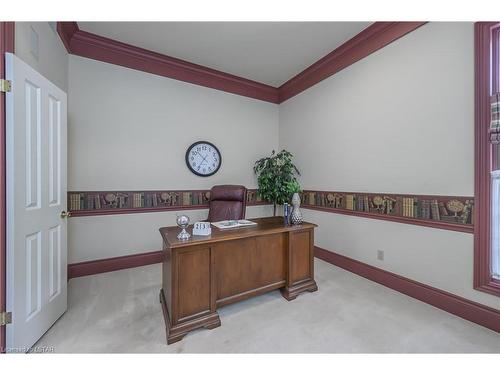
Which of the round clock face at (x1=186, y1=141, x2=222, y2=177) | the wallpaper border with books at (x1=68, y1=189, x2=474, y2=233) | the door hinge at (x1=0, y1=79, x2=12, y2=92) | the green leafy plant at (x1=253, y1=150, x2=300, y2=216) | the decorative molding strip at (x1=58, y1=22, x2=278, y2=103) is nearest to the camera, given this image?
the door hinge at (x1=0, y1=79, x2=12, y2=92)

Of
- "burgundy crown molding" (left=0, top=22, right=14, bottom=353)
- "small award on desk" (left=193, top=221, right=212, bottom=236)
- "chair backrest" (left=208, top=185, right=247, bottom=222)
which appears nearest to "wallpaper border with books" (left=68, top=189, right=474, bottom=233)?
"chair backrest" (left=208, top=185, right=247, bottom=222)

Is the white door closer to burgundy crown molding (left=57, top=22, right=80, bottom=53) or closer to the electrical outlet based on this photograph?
burgundy crown molding (left=57, top=22, right=80, bottom=53)

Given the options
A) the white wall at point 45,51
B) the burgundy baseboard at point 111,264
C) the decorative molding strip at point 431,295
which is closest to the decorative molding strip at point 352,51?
the decorative molding strip at point 431,295

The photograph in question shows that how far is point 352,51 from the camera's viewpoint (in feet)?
8.71

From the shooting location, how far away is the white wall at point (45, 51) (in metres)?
1.49

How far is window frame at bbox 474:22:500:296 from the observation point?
165cm

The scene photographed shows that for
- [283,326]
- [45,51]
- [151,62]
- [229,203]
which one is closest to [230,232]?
[283,326]

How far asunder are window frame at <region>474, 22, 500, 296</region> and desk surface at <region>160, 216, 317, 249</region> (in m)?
1.32

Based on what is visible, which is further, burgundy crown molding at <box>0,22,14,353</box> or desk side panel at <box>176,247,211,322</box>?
desk side panel at <box>176,247,211,322</box>

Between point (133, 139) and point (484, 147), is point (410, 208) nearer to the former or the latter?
point (484, 147)

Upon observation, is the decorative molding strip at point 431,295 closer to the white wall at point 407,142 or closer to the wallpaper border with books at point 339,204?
the white wall at point 407,142

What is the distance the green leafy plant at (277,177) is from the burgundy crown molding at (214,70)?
115 cm

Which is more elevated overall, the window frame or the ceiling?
the ceiling

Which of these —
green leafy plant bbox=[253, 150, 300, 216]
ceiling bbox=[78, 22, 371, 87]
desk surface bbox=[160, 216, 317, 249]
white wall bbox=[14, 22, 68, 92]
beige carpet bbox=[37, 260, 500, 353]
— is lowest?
beige carpet bbox=[37, 260, 500, 353]
